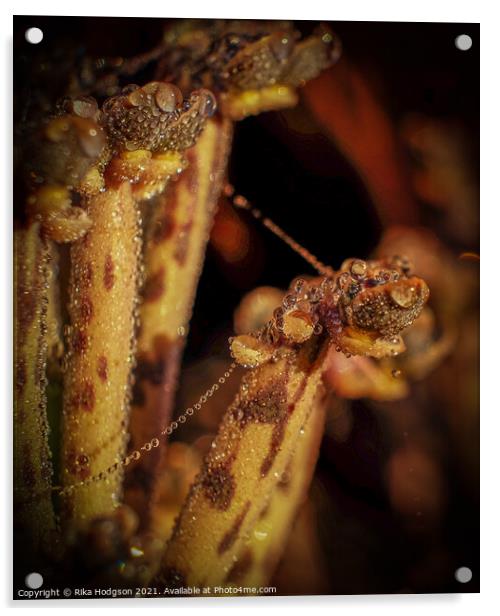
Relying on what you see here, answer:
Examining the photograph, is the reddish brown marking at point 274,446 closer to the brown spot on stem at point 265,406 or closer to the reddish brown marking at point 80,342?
the brown spot on stem at point 265,406

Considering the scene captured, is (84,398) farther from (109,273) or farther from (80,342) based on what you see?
(109,273)

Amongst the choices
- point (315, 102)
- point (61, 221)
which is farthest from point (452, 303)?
point (61, 221)

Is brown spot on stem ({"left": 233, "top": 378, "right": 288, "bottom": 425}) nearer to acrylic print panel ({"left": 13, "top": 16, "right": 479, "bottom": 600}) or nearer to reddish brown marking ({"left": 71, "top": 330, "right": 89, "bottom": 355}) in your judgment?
acrylic print panel ({"left": 13, "top": 16, "right": 479, "bottom": 600})

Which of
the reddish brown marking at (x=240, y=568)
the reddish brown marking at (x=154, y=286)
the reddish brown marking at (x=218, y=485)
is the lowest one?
the reddish brown marking at (x=240, y=568)

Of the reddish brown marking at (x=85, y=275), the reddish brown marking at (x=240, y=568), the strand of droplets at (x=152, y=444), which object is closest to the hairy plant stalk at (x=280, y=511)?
the reddish brown marking at (x=240, y=568)

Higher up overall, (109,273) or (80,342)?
(109,273)
